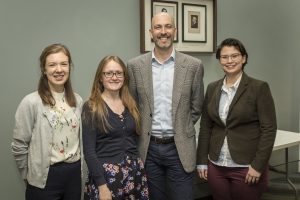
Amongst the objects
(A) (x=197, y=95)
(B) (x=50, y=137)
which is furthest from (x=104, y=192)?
(A) (x=197, y=95)

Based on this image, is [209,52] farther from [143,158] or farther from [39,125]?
[39,125]

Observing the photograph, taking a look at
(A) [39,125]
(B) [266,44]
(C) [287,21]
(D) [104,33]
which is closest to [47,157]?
(A) [39,125]

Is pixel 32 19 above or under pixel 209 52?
above

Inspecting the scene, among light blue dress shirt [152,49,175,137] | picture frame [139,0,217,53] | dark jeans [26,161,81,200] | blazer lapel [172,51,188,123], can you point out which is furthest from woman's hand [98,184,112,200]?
picture frame [139,0,217,53]

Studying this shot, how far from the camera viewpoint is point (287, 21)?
335 cm

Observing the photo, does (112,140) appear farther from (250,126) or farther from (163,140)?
(250,126)

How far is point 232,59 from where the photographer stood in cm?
182

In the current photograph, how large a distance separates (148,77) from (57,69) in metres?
0.50

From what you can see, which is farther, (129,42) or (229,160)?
(129,42)

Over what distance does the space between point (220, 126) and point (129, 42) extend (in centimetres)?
105

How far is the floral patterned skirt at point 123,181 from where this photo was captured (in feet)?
5.58

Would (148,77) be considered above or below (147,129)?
above

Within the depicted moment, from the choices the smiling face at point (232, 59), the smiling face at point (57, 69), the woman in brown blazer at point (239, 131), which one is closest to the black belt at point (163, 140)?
the woman in brown blazer at point (239, 131)

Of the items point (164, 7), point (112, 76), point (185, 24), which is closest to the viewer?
point (112, 76)
